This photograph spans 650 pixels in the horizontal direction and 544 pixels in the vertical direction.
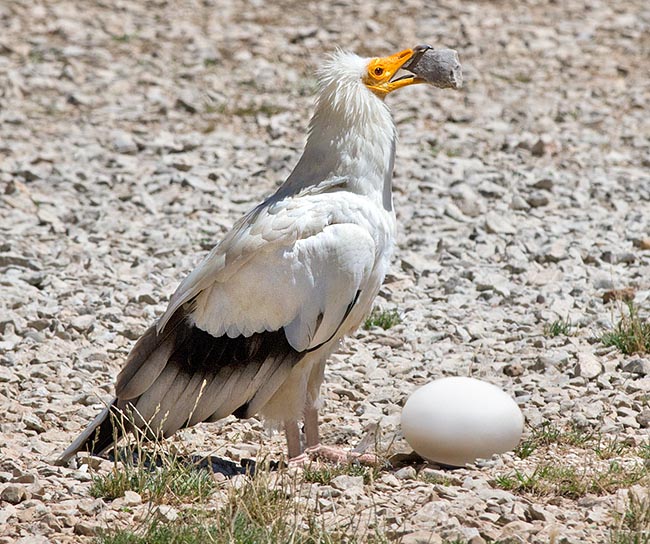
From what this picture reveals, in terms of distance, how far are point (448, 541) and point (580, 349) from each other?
9.31 ft

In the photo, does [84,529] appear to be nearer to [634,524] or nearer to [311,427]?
[311,427]

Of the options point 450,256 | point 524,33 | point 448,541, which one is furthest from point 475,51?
point 448,541

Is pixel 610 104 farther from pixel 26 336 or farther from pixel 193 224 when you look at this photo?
pixel 26 336

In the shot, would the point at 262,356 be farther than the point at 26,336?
No

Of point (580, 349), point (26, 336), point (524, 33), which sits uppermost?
point (524, 33)

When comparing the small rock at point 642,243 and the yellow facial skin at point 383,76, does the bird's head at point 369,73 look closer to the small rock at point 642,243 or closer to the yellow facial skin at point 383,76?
the yellow facial skin at point 383,76

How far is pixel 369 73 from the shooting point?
18.8 ft

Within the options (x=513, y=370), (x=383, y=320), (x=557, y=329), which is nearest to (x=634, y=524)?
(x=513, y=370)

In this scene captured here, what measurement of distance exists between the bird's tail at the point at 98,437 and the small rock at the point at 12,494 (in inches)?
22.2

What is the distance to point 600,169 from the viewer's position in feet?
32.9

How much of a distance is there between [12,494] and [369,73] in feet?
8.38

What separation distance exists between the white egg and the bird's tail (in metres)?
1.31

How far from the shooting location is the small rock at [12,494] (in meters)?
4.66

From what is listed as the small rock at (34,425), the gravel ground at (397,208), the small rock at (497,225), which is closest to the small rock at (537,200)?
the gravel ground at (397,208)
